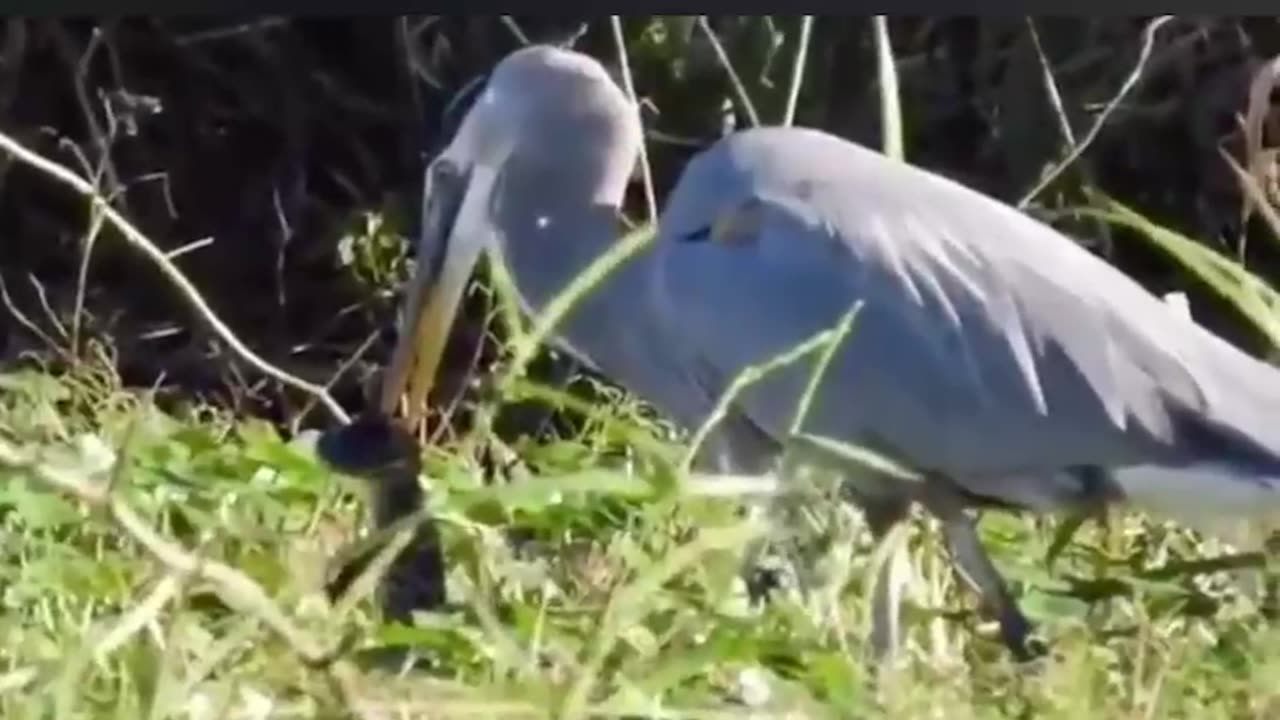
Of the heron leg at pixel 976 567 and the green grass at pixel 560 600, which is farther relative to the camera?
the heron leg at pixel 976 567

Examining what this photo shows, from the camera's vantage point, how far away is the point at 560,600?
1376 mm

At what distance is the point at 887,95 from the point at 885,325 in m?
0.14

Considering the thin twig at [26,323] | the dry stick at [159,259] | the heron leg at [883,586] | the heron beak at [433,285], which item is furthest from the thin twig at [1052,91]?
the thin twig at [26,323]

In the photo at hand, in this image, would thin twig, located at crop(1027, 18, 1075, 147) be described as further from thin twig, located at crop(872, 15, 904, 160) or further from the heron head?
the heron head

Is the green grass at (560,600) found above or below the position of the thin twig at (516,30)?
below

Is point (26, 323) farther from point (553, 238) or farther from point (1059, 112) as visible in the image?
point (1059, 112)

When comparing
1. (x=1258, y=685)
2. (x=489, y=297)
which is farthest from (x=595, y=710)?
(x=489, y=297)

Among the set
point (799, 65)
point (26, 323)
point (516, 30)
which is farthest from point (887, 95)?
point (26, 323)

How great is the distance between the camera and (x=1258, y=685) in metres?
1.34

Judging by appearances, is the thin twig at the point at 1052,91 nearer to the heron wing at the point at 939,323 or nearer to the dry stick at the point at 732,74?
the heron wing at the point at 939,323

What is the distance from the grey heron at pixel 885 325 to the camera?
5.04ft

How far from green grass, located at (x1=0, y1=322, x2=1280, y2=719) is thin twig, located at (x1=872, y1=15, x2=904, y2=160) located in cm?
22

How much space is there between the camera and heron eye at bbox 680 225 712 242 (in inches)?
62.3

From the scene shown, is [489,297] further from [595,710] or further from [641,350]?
[595,710]
